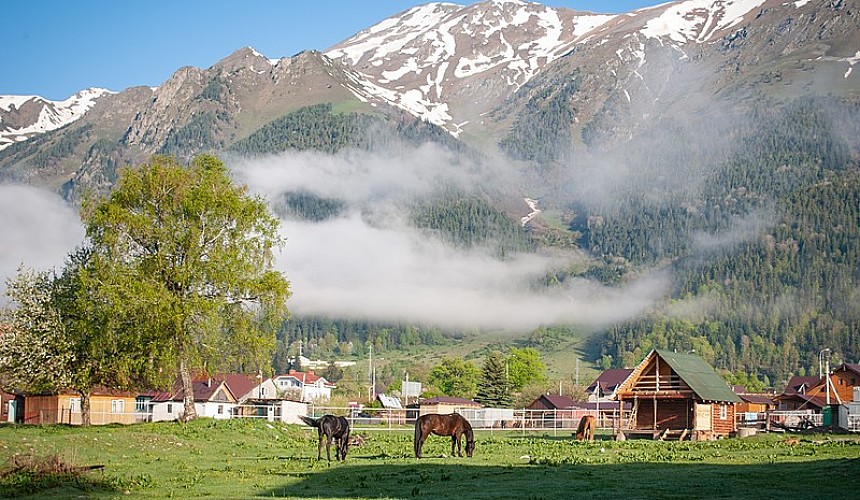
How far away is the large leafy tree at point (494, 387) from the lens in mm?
143000

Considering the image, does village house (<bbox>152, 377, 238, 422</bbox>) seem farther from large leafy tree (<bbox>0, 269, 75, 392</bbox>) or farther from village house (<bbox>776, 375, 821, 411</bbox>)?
village house (<bbox>776, 375, 821, 411</bbox>)

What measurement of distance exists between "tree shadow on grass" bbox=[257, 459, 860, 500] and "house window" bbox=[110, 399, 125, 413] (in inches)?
1890

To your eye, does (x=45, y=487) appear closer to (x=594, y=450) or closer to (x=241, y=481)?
(x=241, y=481)

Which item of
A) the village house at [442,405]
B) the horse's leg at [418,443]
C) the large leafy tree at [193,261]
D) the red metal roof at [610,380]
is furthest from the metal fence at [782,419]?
the red metal roof at [610,380]

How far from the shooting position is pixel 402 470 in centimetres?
3322

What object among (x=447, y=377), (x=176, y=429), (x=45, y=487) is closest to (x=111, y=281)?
(x=176, y=429)

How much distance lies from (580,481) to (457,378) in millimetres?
159960

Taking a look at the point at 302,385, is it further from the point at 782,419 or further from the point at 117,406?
the point at 782,419

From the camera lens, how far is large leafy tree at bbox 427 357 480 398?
183250 mm

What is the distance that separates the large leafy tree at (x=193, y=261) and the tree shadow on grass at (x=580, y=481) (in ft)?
71.7

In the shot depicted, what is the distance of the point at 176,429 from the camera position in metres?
50.0

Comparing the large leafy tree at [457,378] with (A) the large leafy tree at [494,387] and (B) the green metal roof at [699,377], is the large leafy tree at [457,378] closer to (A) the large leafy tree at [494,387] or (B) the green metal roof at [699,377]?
(A) the large leafy tree at [494,387]

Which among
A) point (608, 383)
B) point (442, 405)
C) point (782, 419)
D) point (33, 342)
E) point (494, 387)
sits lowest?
point (442, 405)

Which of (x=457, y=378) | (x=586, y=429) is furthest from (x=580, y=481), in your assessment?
(x=457, y=378)
